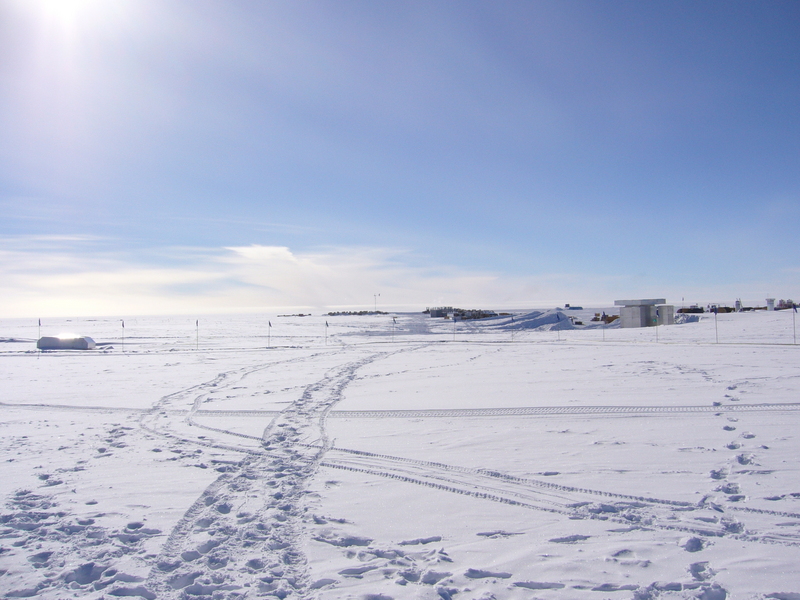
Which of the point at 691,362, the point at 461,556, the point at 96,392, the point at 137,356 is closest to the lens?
the point at 461,556

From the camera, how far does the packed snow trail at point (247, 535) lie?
3.54 m

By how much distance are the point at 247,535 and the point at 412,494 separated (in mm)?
1832

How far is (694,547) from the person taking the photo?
392 cm

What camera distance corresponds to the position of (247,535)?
4.29 metres

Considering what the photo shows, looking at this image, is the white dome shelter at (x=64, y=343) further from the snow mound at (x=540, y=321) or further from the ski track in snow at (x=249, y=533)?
the snow mound at (x=540, y=321)

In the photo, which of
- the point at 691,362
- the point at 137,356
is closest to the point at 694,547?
the point at 691,362

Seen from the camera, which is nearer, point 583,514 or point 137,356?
point 583,514

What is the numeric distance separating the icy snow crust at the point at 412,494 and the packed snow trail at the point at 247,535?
0.02 metres

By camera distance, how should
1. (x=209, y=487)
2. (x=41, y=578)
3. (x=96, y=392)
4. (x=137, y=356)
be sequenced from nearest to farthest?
(x=41, y=578), (x=209, y=487), (x=96, y=392), (x=137, y=356)

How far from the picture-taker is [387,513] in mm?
4746

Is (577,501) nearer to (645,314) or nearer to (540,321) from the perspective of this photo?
→ (645,314)

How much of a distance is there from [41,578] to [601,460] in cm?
614

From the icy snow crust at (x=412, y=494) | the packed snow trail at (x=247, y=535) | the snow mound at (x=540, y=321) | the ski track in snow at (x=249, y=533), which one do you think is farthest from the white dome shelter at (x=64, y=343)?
the snow mound at (x=540, y=321)

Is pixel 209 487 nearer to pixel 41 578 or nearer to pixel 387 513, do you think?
pixel 41 578
